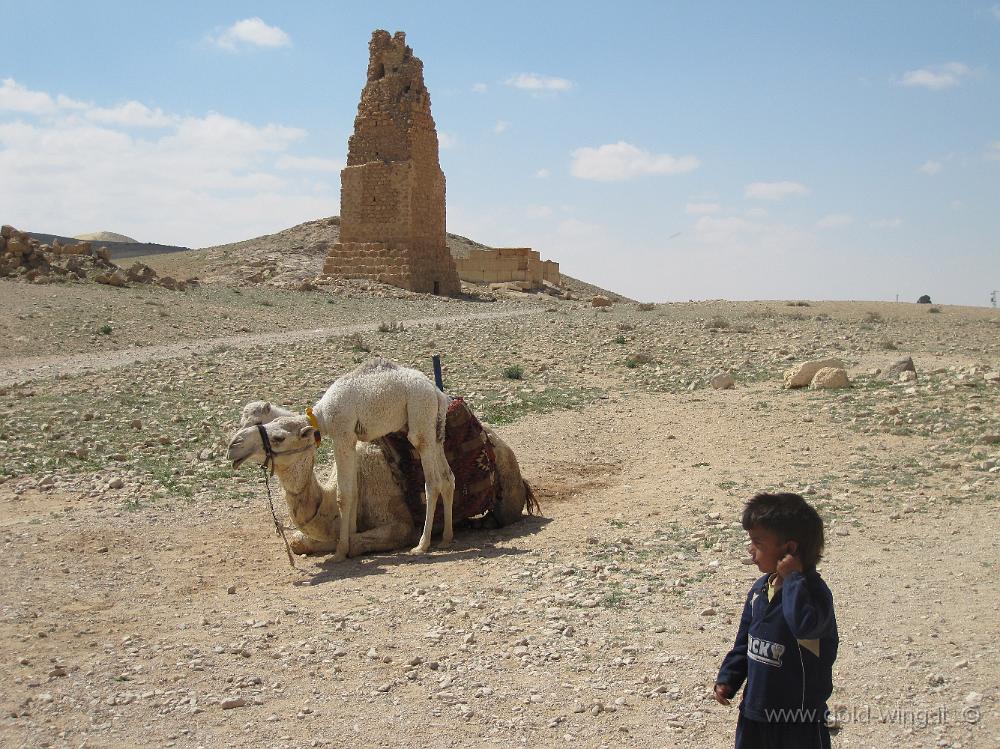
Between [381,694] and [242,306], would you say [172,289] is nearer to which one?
[242,306]

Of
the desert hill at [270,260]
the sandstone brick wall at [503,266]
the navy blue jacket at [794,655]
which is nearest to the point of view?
the navy blue jacket at [794,655]

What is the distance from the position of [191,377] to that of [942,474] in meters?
10.4

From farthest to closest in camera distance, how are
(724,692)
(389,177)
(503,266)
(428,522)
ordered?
1. (503,266)
2. (389,177)
3. (428,522)
4. (724,692)

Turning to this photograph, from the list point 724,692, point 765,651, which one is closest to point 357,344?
point 724,692

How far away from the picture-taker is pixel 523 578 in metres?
6.17

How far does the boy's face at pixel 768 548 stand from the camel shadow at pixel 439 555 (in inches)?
149

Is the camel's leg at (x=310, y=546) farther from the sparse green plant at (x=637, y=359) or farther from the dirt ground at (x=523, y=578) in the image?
the sparse green plant at (x=637, y=359)

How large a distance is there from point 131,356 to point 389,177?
16.9m

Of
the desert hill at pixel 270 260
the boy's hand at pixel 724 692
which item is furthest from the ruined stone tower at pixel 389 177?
the boy's hand at pixel 724 692

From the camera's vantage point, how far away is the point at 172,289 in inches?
1085

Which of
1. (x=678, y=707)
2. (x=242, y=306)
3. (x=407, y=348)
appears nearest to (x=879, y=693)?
(x=678, y=707)

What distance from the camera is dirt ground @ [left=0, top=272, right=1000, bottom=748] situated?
14.4ft

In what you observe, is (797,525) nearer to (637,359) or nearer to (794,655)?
(794,655)

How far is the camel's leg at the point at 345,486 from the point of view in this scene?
7289 mm
